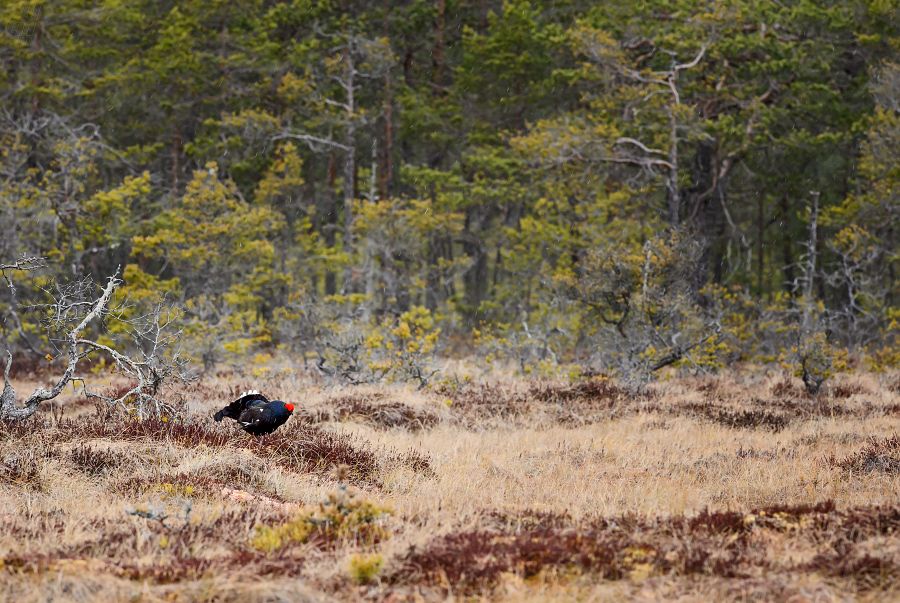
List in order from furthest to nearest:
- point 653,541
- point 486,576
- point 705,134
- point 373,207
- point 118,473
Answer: point 373,207
point 705,134
point 118,473
point 653,541
point 486,576

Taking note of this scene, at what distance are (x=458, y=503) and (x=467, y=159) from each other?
64.4ft

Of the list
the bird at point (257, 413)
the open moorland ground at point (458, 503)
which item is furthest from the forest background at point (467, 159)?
the bird at point (257, 413)

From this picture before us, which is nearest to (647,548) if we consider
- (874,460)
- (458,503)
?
(458,503)

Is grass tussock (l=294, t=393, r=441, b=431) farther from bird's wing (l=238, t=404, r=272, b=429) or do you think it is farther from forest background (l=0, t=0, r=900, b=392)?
forest background (l=0, t=0, r=900, b=392)

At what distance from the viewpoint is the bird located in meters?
7.99

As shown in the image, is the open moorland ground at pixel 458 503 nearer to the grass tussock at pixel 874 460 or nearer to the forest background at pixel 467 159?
the grass tussock at pixel 874 460

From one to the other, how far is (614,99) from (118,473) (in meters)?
19.2

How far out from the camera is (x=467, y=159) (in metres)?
25.1

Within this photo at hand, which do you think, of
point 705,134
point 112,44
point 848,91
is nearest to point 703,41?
point 705,134

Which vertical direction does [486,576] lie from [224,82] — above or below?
below

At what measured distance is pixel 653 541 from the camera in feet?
16.6

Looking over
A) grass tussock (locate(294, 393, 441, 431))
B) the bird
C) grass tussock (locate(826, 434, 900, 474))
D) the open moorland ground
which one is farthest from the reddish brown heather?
grass tussock (locate(294, 393, 441, 431))

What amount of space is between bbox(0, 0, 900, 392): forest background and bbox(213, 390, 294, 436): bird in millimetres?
7284

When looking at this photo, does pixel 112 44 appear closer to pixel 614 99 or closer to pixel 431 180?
pixel 431 180
